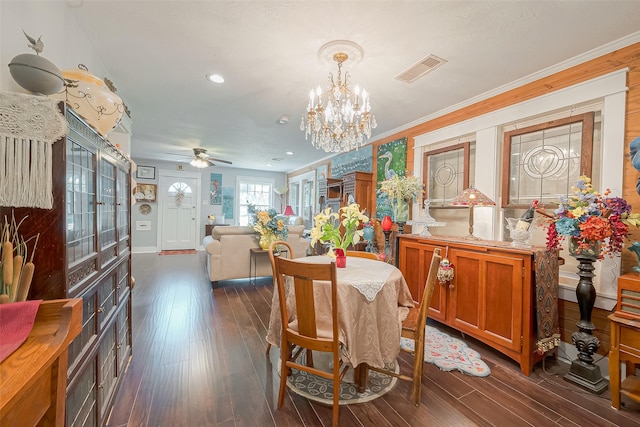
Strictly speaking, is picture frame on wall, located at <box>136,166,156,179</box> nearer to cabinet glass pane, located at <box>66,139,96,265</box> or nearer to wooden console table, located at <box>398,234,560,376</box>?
cabinet glass pane, located at <box>66,139,96,265</box>

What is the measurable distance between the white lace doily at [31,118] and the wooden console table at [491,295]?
112 inches

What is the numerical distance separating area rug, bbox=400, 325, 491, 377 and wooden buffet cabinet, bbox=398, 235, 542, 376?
5.6 inches

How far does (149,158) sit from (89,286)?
7116 mm

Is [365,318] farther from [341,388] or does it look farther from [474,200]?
[474,200]

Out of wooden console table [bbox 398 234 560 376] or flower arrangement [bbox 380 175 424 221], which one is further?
flower arrangement [bbox 380 175 424 221]

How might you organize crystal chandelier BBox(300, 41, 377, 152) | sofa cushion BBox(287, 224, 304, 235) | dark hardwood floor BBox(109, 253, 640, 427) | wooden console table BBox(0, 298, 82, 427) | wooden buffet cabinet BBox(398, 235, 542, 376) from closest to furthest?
wooden console table BBox(0, 298, 82, 427)
dark hardwood floor BBox(109, 253, 640, 427)
wooden buffet cabinet BBox(398, 235, 542, 376)
crystal chandelier BBox(300, 41, 377, 152)
sofa cushion BBox(287, 224, 304, 235)

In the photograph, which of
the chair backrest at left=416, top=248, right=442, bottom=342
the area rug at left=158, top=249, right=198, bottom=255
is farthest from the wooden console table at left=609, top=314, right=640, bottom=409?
the area rug at left=158, top=249, right=198, bottom=255

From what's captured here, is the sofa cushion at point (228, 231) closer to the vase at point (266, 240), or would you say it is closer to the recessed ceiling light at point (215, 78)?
the vase at point (266, 240)

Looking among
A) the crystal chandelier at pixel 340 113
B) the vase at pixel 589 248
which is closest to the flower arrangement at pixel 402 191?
the crystal chandelier at pixel 340 113

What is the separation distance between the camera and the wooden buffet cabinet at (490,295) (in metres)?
2.07

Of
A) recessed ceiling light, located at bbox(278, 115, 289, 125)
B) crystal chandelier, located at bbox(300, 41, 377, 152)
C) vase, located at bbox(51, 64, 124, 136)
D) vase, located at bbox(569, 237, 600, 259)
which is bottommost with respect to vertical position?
vase, located at bbox(569, 237, 600, 259)

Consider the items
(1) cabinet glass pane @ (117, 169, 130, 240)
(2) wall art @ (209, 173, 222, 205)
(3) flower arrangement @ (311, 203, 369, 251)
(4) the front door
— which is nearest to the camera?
(1) cabinet glass pane @ (117, 169, 130, 240)

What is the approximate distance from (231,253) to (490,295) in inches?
138

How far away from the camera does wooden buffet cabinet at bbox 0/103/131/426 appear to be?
3.26 ft
